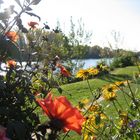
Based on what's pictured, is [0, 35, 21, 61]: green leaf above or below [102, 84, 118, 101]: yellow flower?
above

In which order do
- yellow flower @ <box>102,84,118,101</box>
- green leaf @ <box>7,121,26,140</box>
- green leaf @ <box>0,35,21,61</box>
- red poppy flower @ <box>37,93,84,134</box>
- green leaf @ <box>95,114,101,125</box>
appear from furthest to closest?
yellow flower @ <box>102,84,118,101</box> < green leaf @ <box>95,114,101,125</box> < green leaf @ <box>0,35,21,61</box> < green leaf @ <box>7,121,26,140</box> < red poppy flower @ <box>37,93,84,134</box>

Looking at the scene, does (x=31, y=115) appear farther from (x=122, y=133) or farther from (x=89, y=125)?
(x=89, y=125)

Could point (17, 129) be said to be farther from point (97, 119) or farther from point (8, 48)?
point (97, 119)

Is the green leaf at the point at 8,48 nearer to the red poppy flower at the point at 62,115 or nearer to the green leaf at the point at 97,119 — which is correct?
the red poppy flower at the point at 62,115

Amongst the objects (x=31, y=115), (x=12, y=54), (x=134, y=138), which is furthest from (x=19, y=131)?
(x=134, y=138)

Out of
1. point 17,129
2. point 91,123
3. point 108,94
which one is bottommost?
Result: point 91,123

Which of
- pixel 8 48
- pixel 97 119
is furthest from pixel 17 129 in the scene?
pixel 97 119

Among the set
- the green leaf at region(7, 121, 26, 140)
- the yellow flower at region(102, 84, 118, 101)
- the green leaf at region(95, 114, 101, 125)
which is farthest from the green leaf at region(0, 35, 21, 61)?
the yellow flower at region(102, 84, 118, 101)

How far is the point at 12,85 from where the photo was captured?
8.26 feet

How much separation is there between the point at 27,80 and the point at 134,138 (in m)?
1.18

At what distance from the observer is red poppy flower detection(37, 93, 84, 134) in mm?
1261

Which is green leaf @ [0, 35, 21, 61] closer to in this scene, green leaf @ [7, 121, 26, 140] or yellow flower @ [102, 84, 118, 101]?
green leaf @ [7, 121, 26, 140]

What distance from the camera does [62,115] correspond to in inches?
49.9

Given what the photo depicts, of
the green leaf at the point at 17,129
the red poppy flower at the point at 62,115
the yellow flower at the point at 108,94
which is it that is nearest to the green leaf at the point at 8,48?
the green leaf at the point at 17,129
